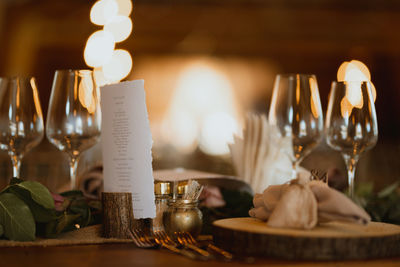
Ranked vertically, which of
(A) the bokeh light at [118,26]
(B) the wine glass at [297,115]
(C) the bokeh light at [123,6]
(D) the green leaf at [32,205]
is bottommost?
(D) the green leaf at [32,205]

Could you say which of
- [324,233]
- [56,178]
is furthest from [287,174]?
[56,178]

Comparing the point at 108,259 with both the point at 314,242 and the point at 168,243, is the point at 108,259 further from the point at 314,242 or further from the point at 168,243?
the point at 314,242

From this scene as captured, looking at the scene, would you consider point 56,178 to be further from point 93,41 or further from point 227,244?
point 93,41

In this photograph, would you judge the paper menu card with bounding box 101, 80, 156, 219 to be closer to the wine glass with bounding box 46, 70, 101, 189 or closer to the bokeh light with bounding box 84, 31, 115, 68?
the wine glass with bounding box 46, 70, 101, 189

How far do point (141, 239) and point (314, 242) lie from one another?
0.93 ft

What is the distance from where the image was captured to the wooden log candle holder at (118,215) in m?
0.87

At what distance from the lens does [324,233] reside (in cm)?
69

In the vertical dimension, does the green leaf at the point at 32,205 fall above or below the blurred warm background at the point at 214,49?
below

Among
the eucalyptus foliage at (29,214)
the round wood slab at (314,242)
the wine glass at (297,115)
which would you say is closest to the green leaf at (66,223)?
the eucalyptus foliage at (29,214)

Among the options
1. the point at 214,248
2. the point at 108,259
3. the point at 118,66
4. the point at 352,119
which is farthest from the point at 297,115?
the point at 118,66

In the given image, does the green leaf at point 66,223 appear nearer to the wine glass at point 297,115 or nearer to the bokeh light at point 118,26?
the wine glass at point 297,115

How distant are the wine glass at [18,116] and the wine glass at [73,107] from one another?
0.10 ft

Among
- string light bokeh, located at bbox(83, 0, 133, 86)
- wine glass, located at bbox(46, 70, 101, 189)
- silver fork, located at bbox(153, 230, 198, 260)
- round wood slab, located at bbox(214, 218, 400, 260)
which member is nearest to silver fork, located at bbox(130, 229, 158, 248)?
silver fork, located at bbox(153, 230, 198, 260)

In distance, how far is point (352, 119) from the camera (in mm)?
969
